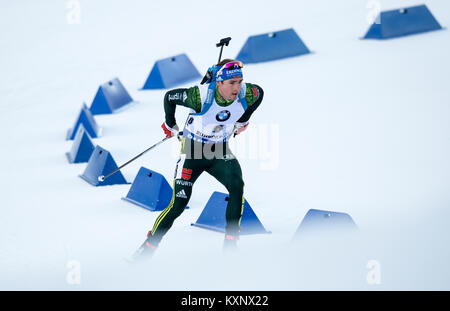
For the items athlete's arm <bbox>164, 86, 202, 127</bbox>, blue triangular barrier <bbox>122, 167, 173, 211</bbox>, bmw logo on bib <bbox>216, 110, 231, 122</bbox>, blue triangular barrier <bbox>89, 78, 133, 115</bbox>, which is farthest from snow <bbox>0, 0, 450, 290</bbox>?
athlete's arm <bbox>164, 86, 202, 127</bbox>

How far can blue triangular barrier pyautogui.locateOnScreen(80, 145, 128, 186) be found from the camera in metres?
8.81

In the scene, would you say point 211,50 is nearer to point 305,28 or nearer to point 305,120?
point 305,28

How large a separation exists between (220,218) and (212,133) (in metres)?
1.32

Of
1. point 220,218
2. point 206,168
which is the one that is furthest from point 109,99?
point 206,168

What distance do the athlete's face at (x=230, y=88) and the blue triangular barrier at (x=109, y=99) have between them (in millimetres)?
6334

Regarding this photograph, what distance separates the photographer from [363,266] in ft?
20.0

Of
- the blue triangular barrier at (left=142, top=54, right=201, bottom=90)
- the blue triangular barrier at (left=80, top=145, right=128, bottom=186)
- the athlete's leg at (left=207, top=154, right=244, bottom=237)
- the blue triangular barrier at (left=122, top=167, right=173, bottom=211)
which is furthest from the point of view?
the blue triangular barrier at (left=142, top=54, right=201, bottom=90)

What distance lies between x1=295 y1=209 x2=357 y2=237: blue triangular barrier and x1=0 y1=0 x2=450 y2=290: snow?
12 centimetres

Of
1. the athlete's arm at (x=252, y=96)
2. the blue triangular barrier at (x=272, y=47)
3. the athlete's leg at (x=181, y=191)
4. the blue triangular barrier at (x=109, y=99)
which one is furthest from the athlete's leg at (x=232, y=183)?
the blue triangular barrier at (x=272, y=47)

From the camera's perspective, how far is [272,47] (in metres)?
14.0

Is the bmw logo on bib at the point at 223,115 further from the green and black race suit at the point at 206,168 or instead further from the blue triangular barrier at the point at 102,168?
the blue triangular barrier at the point at 102,168

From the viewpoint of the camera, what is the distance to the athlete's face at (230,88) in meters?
6.03

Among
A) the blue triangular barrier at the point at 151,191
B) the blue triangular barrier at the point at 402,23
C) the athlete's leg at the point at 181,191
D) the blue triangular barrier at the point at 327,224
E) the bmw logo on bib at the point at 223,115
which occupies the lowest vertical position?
the blue triangular barrier at the point at 402,23

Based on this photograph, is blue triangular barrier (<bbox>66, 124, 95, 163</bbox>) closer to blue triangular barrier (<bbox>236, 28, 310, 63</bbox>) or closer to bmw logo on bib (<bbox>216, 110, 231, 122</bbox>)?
bmw logo on bib (<bbox>216, 110, 231, 122</bbox>)
